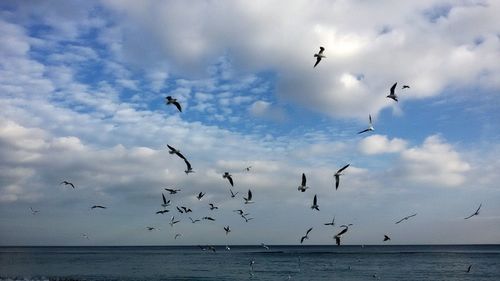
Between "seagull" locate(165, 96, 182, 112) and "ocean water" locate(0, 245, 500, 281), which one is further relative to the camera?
"ocean water" locate(0, 245, 500, 281)

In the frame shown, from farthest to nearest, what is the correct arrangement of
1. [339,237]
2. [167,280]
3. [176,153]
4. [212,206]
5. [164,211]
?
[167,280]
[212,206]
[164,211]
[339,237]
[176,153]

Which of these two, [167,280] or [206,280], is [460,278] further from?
[167,280]

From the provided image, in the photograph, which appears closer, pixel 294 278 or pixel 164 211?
pixel 164 211

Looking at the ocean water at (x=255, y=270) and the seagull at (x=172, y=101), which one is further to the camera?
the ocean water at (x=255, y=270)

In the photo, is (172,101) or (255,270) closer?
(172,101)

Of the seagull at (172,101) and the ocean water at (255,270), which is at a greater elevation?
the seagull at (172,101)

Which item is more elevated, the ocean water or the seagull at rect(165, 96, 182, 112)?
the seagull at rect(165, 96, 182, 112)

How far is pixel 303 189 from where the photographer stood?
28891mm

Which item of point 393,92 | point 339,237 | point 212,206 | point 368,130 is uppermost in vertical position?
point 393,92

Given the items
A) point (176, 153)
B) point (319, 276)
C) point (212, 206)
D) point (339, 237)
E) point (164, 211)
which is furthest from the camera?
point (319, 276)

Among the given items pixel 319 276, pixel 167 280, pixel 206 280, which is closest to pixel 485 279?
pixel 319 276

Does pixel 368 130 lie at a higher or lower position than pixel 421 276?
higher

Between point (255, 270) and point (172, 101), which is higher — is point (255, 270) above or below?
below

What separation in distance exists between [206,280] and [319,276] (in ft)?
56.1
